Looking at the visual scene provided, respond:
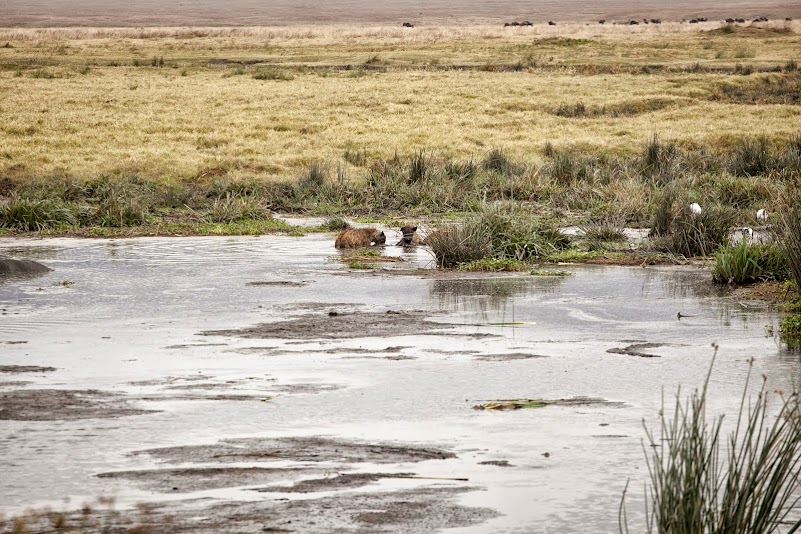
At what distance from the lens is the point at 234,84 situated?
48.9 metres

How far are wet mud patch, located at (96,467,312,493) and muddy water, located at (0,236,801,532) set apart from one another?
4 centimetres

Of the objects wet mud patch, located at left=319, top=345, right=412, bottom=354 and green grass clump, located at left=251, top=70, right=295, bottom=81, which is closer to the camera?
wet mud patch, located at left=319, top=345, right=412, bottom=354

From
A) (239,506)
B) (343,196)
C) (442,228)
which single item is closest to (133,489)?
(239,506)

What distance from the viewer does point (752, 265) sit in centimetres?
1467

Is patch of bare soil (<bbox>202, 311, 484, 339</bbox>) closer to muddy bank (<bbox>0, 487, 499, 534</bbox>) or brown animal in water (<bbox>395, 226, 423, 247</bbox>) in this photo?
muddy bank (<bbox>0, 487, 499, 534</bbox>)

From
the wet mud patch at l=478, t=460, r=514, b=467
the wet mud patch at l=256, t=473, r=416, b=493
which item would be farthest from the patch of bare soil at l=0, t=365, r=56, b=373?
the wet mud patch at l=478, t=460, r=514, b=467

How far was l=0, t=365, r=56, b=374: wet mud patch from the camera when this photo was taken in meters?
9.98

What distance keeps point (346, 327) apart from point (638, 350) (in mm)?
2774

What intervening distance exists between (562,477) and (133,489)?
7.19 feet

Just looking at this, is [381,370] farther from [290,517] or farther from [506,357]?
[290,517]

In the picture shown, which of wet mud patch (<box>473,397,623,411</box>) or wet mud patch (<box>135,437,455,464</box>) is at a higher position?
wet mud patch (<box>135,437,455,464</box>)

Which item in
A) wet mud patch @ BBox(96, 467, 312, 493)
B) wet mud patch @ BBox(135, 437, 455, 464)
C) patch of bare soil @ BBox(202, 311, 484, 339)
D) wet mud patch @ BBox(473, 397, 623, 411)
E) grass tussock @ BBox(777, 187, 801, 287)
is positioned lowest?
patch of bare soil @ BBox(202, 311, 484, 339)

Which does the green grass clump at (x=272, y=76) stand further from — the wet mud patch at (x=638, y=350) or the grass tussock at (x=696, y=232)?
the wet mud patch at (x=638, y=350)

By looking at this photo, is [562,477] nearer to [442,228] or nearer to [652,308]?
[652,308]
